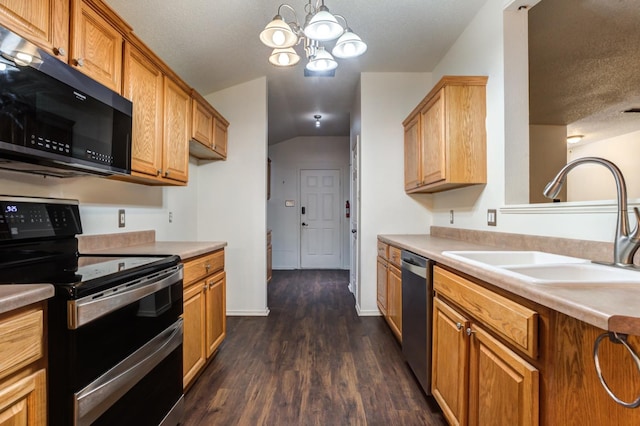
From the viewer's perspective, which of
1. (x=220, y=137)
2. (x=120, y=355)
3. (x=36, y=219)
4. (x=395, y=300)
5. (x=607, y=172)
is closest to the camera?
(x=120, y=355)

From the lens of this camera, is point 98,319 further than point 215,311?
No

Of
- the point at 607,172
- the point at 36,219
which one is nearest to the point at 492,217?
the point at 36,219

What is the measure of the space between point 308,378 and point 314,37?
82.5 inches

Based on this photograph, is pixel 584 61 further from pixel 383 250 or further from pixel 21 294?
pixel 21 294

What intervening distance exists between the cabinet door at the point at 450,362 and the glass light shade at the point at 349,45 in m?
1.50

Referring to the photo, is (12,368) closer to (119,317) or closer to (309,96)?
(119,317)

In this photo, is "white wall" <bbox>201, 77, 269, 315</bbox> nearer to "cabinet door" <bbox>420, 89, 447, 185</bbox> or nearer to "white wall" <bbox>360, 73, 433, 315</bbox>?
"white wall" <bbox>360, 73, 433, 315</bbox>

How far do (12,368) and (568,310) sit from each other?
1.40 metres

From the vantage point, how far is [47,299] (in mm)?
912

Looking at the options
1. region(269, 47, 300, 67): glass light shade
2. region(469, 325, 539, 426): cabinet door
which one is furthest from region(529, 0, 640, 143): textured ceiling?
region(469, 325, 539, 426): cabinet door

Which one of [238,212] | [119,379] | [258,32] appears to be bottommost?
[119,379]

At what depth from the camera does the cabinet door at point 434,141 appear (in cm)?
221

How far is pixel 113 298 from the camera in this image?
3.58ft

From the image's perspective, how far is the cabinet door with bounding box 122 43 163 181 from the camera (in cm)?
166
